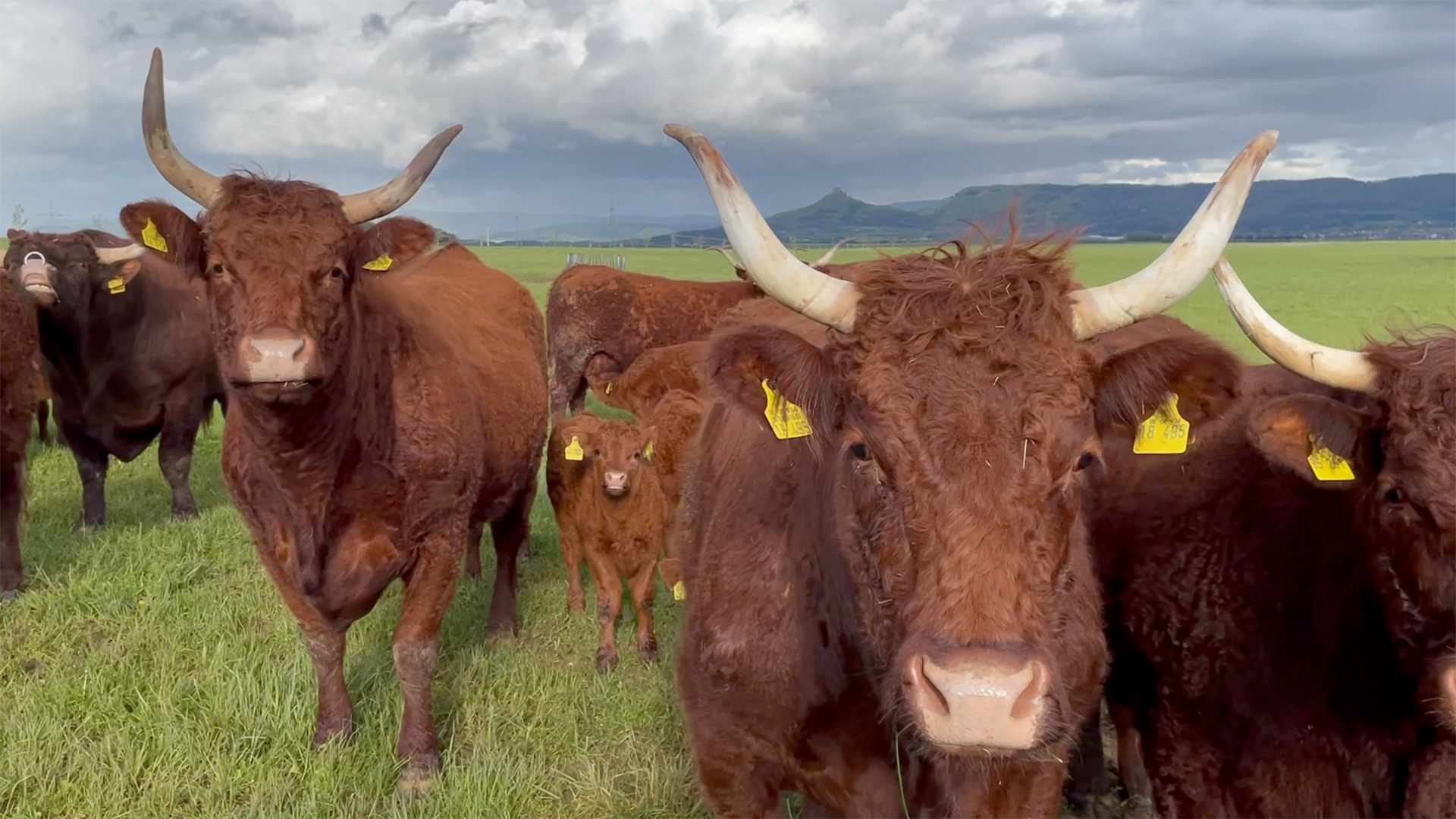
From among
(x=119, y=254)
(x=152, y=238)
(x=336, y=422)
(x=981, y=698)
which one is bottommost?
(x=981, y=698)

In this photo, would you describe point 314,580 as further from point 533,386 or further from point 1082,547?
point 1082,547

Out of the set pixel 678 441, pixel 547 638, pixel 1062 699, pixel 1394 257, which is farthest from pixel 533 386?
pixel 1394 257

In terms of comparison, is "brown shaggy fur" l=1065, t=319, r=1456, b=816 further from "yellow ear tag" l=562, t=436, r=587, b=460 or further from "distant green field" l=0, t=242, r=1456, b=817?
"yellow ear tag" l=562, t=436, r=587, b=460

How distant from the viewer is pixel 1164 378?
2.66m

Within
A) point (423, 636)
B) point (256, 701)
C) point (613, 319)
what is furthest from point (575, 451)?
point (613, 319)

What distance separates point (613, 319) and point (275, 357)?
10307 mm

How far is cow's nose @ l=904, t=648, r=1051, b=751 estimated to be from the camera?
6.49 feet

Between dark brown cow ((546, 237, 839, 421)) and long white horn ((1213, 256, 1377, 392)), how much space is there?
10497 mm

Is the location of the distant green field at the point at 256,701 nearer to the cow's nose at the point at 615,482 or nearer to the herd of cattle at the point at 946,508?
the herd of cattle at the point at 946,508

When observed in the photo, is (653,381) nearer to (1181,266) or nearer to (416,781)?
(416,781)

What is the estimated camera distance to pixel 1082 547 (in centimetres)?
277

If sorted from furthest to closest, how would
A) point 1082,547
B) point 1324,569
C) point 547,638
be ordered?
point 547,638, point 1324,569, point 1082,547

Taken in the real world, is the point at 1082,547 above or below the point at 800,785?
above

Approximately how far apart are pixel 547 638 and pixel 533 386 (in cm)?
163
